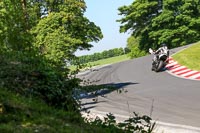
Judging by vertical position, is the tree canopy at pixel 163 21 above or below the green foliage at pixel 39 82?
above

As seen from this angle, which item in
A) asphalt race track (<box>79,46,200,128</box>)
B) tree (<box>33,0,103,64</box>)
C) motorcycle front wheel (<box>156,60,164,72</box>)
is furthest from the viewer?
tree (<box>33,0,103,64</box>)

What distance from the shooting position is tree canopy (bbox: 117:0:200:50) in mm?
51969

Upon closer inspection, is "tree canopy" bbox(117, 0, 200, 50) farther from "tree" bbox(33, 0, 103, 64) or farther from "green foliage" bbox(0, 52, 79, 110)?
"green foliage" bbox(0, 52, 79, 110)

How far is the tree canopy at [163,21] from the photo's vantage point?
52.0 meters

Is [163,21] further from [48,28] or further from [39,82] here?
[39,82]

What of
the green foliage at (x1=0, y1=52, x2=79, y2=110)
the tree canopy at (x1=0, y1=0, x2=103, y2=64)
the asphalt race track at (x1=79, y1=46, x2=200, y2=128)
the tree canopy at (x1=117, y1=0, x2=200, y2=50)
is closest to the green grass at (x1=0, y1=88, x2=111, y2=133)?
the green foliage at (x1=0, y1=52, x2=79, y2=110)

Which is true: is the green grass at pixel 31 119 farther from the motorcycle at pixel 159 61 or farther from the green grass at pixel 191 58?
the green grass at pixel 191 58

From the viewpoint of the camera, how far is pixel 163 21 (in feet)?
172

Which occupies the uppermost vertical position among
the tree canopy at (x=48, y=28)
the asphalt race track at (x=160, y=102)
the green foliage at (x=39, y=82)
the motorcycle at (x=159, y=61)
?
the tree canopy at (x=48, y=28)

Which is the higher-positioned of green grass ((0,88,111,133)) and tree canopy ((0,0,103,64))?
tree canopy ((0,0,103,64))

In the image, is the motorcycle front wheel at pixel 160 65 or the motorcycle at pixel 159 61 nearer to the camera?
the motorcycle at pixel 159 61

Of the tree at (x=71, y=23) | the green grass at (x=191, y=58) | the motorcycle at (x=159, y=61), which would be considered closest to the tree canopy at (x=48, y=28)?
the tree at (x=71, y=23)

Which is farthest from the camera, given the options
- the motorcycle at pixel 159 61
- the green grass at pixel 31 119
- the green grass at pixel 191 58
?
the green grass at pixel 191 58

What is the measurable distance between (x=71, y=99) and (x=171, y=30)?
156 feet
